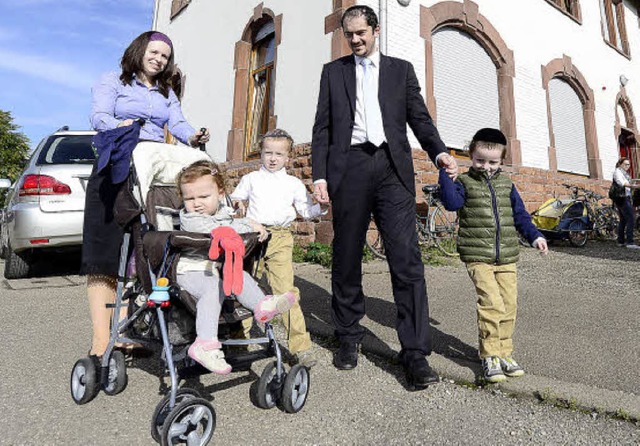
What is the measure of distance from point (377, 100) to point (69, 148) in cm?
430

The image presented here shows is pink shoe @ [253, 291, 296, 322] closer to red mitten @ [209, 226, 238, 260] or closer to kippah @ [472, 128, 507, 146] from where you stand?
red mitten @ [209, 226, 238, 260]

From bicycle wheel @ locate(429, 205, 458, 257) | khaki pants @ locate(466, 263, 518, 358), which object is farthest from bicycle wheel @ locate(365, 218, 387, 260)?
khaki pants @ locate(466, 263, 518, 358)

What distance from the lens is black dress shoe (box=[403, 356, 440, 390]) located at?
2350mm

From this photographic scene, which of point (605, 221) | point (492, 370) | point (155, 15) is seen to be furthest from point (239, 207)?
point (155, 15)

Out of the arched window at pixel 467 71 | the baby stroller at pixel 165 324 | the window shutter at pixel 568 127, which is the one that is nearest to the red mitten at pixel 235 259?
the baby stroller at pixel 165 324

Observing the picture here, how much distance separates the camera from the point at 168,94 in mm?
2934

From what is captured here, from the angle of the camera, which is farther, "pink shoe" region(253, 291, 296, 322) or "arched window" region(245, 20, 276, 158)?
"arched window" region(245, 20, 276, 158)

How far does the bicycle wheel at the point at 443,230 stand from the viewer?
7.23 meters

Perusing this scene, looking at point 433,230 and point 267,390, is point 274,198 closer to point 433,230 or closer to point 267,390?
point 267,390

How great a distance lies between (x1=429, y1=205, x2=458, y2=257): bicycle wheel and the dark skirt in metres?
5.46

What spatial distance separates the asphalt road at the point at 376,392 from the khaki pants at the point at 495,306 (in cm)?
19

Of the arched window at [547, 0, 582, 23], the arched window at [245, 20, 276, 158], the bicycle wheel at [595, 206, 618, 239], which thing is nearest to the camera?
the arched window at [245, 20, 276, 158]

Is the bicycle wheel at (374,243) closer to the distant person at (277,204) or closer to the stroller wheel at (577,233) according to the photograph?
the distant person at (277,204)

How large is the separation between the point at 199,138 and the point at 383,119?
44.9 inches
